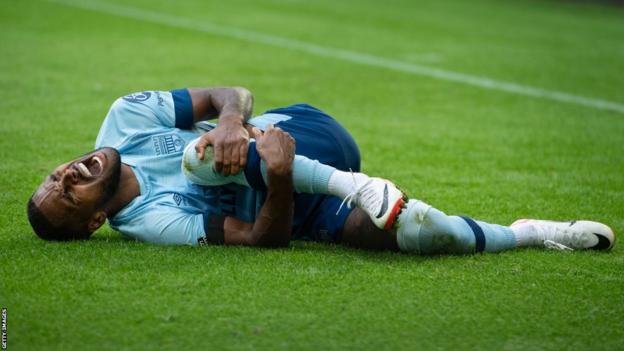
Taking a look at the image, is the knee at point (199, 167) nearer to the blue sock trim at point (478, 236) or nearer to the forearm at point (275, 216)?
the forearm at point (275, 216)

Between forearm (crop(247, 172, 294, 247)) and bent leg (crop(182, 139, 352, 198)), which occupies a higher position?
bent leg (crop(182, 139, 352, 198))

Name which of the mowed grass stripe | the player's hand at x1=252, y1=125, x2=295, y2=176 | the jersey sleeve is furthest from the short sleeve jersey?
the mowed grass stripe

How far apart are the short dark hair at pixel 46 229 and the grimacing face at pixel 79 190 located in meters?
0.02

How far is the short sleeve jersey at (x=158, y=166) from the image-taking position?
4664 millimetres

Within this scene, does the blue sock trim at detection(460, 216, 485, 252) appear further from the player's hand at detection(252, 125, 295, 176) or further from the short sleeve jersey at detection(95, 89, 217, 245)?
the short sleeve jersey at detection(95, 89, 217, 245)

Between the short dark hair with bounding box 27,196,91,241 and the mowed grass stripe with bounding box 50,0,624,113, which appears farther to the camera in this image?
the mowed grass stripe with bounding box 50,0,624,113

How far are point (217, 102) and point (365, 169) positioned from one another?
177 cm

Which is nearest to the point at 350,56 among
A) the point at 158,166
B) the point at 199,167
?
the point at 158,166

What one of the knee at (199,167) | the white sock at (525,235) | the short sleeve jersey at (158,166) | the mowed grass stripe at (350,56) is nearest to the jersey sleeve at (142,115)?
the short sleeve jersey at (158,166)

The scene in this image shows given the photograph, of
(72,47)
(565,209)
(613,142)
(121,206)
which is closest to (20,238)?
(121,206)

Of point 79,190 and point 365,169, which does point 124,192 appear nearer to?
point 79,190

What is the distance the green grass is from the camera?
12.3 ft

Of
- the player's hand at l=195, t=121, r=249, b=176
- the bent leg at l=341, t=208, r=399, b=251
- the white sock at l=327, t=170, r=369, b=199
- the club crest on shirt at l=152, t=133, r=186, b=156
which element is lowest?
the bent leg at l=341, t=208, r=399, b=251

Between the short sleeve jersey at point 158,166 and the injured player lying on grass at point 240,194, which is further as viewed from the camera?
the short sleeve jersey at point 158,166
